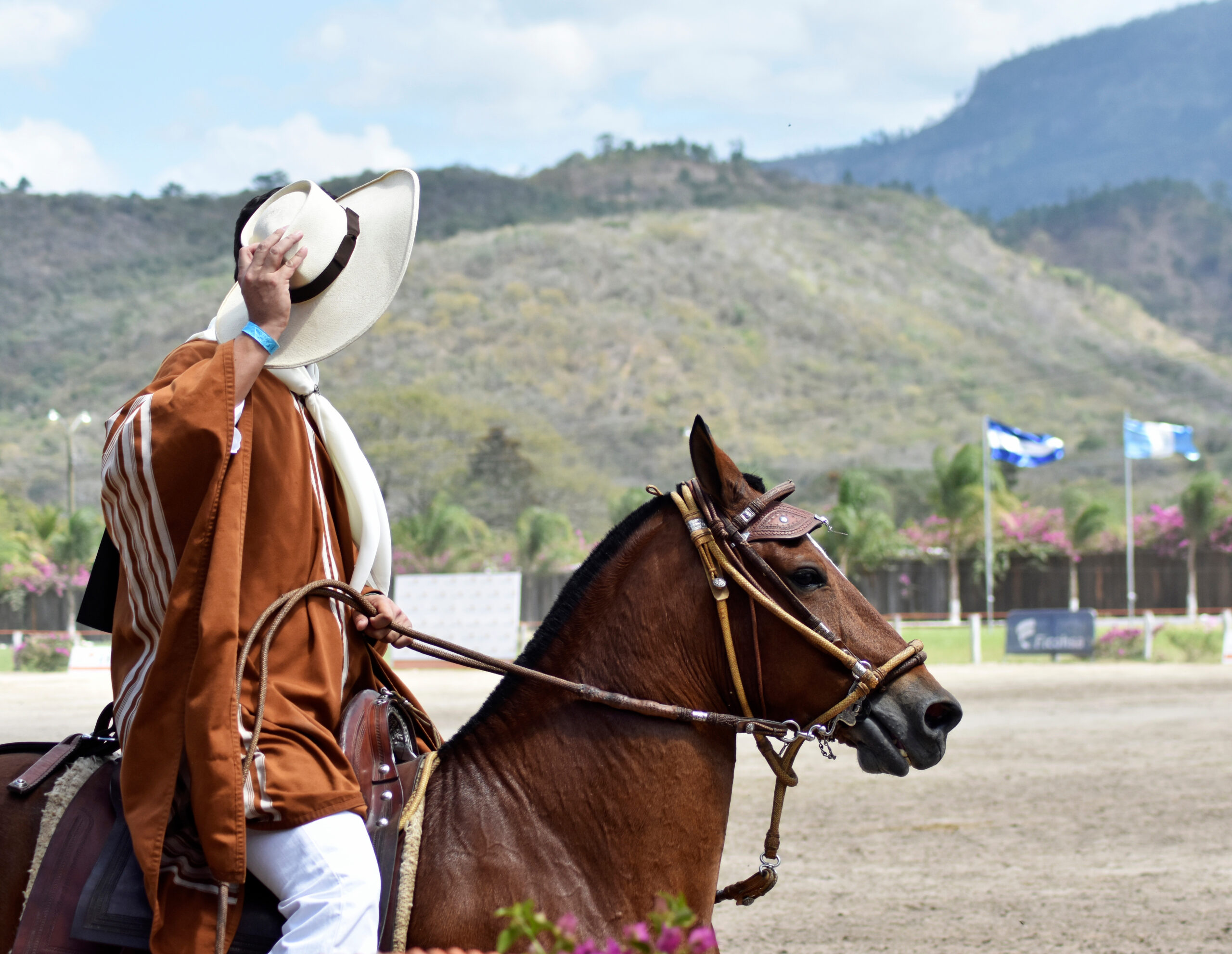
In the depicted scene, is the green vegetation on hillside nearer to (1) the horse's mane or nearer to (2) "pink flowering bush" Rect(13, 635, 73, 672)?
(2) "pink flowering bush" Rect(13, 635, 73, 672)

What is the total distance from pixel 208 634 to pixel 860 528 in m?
37.9

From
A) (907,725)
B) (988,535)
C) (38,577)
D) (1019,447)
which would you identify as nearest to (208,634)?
(907,725)

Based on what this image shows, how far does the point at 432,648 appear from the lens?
3.15m

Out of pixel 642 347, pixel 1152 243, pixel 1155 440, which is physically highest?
pixel 1152 243

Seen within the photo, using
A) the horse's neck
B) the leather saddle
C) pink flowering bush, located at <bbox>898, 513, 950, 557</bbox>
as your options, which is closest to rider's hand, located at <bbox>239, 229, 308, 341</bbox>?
the leather saddle

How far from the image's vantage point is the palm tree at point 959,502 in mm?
39875

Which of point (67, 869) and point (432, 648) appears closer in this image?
point (67, 869)

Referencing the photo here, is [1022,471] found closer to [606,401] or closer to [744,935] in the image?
[606,401]

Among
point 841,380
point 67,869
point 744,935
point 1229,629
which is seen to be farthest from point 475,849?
point 841,380

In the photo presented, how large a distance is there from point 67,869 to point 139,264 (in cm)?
14431

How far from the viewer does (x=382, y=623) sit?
2811mm

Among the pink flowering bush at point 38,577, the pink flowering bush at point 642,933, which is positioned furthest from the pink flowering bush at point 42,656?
the pink flowering bush at point 642,933

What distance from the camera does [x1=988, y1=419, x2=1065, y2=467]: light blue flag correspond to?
3422 centimetres

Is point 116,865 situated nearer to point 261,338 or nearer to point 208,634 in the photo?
point 208,634
